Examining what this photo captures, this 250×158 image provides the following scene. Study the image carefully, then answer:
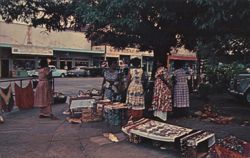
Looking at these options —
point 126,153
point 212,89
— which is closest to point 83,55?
point 212,89

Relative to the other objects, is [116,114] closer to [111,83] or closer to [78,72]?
[111,83]

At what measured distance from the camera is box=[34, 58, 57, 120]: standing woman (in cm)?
1217

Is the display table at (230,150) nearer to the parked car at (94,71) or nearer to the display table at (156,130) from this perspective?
the display table at (156,130)

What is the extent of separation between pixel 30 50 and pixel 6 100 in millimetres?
33868

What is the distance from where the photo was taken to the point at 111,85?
12.4m

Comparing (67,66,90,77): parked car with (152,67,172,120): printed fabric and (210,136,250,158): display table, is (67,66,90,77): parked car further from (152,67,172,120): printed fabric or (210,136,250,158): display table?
(210,136,250,158): display table

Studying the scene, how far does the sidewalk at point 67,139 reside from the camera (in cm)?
778

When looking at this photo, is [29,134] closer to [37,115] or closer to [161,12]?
[37,115]

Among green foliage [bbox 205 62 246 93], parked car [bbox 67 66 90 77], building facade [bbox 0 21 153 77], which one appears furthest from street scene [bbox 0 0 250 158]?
parked car [bbox 67 66 90 77]

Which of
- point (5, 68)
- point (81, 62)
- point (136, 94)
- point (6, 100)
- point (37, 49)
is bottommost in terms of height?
point (6, 100)

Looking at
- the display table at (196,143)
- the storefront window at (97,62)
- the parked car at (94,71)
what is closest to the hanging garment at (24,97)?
the display table at (196,143)

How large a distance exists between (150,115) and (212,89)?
34.3 feet

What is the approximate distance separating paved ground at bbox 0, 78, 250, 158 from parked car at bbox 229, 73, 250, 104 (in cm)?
440


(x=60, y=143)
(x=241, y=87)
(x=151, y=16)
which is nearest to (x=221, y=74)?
(x=241, y=87)
